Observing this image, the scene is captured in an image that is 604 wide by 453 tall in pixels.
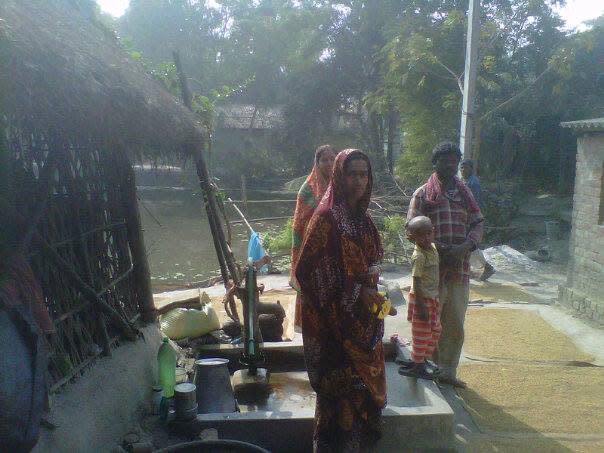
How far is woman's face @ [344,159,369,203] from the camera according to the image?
9.29ft

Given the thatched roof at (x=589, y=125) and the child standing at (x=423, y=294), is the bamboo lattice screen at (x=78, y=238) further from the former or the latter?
the thatched roof at (x=589, y=125)

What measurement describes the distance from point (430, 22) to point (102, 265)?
15.9 meters

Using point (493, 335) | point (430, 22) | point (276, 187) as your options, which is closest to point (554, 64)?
point (430, 22)

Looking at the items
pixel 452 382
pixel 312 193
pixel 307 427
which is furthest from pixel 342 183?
pixel 452 382

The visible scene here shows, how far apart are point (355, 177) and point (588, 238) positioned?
5.75 m

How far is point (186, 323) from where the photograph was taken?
495 cm

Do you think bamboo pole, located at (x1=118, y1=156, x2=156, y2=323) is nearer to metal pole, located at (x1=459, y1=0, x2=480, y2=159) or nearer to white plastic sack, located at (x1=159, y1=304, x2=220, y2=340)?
white plastic sack, located at (x1=159, y1=304, x2=220, y2=340)

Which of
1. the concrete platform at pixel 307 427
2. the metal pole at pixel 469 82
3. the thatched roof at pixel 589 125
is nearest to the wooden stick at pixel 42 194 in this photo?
the concrete platform at pixel 307 427

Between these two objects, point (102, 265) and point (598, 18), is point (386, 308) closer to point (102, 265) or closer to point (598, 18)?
point (102, 265)

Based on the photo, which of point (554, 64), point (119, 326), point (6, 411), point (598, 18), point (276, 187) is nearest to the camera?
point (6, 411)

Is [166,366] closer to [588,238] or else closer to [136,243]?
[136,243]

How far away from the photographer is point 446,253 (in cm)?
422

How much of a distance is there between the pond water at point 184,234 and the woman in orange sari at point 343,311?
6700 millimetres

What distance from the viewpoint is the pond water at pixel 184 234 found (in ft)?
46.3
